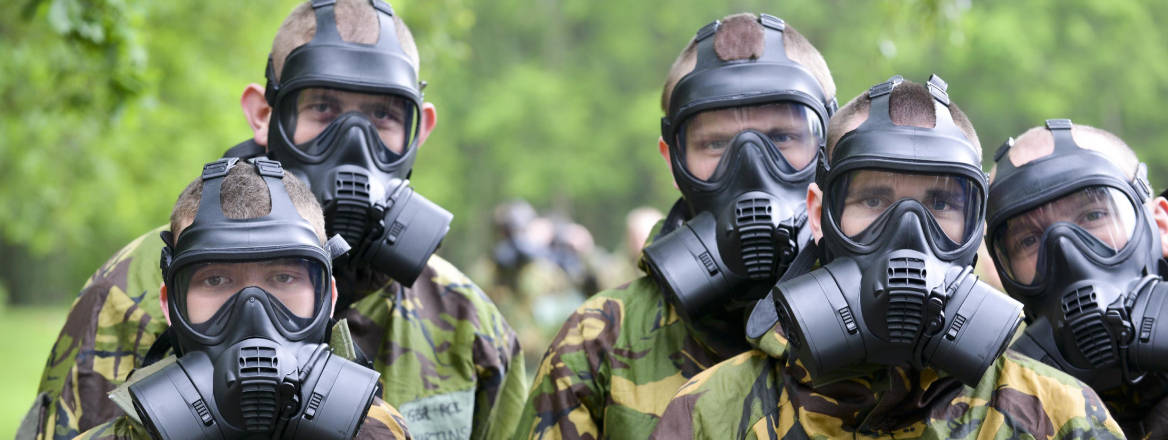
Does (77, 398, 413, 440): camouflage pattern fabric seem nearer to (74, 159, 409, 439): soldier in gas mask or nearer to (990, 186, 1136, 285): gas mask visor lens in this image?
(74, 159, 409, 439): soldier in gas mask

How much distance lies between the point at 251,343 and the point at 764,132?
60.3 inches

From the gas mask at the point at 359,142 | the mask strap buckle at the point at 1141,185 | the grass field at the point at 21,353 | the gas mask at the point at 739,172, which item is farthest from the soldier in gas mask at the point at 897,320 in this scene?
the grass field at the point at 21,353

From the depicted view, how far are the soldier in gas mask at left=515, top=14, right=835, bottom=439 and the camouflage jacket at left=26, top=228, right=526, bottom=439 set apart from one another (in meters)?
0.56

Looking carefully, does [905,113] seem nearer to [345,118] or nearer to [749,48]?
[749,48]

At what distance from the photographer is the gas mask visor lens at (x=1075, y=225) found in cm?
360

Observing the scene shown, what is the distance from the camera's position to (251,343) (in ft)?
10.0

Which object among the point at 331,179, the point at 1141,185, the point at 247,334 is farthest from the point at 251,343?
the point at 1141,185

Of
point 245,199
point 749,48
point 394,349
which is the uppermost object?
point 749,48

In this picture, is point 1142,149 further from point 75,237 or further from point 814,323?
point 814,323

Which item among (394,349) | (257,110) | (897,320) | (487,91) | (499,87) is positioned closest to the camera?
(897,320)

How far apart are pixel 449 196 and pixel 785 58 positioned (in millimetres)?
25404

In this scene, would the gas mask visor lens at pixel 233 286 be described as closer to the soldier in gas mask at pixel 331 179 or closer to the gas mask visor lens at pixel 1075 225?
the soldier in gas mask at pixel 331 179

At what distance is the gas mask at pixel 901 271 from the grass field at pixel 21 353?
41.2 feet

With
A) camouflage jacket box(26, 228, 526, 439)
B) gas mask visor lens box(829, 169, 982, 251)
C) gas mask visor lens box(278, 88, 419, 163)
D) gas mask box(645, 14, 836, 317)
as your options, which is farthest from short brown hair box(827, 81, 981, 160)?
camouflage jacket box(26, 228, 526, 439)
